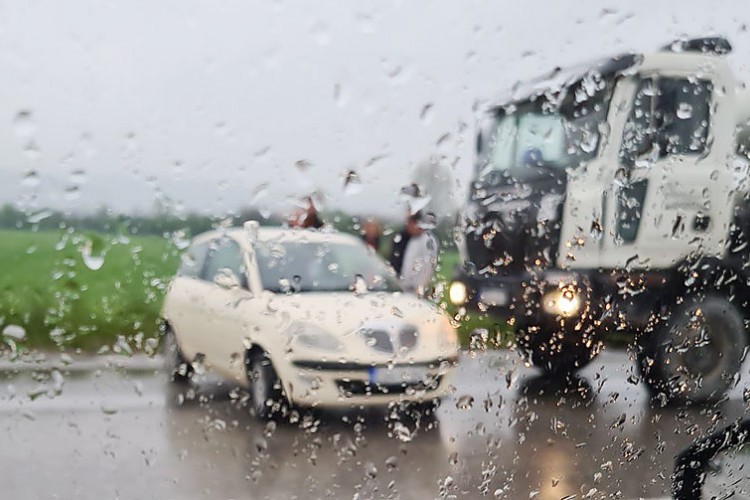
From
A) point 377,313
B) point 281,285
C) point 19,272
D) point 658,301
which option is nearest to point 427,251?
point 377,313

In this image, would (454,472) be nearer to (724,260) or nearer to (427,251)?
(427,251)

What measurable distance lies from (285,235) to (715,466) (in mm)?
1371

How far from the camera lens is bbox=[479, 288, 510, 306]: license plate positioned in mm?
2166

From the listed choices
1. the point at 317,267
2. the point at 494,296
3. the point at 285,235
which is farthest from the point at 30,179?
the point at 494,296

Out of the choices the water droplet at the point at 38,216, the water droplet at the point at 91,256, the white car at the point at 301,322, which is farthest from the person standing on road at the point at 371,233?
the water droplet at the point at 38,216

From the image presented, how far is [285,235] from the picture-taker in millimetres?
1923

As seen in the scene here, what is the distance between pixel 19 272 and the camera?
1.69 metres

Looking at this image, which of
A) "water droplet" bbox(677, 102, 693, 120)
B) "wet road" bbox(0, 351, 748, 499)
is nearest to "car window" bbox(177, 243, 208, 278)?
"wet road" bbox(0, 351, 748, 499)

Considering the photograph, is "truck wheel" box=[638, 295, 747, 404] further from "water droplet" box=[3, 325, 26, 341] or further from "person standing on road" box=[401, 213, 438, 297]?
"water droplet" box=[3, 325, 26, 341]

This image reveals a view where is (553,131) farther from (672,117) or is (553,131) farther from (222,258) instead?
(222,258)

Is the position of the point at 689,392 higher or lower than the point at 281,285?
lower

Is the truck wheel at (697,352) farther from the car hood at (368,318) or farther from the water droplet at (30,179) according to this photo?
the water droplet at (30,179)

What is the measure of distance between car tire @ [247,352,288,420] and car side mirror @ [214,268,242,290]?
18 cm

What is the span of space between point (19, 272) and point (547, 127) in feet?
4.92
